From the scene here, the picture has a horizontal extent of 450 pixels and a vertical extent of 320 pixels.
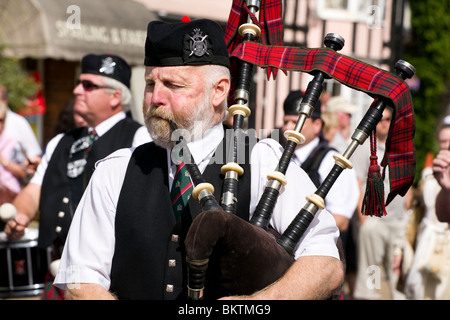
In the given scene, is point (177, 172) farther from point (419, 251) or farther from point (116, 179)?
point (419, 251)

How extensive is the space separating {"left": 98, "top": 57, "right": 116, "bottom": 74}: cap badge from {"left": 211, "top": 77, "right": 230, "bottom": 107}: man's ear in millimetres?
2144

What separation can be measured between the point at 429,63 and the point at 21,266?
11269mm

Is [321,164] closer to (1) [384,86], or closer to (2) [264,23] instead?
(2) [264,23]

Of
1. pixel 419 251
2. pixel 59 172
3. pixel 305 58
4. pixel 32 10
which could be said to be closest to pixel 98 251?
pixel 305 58

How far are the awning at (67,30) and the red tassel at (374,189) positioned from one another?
6.77 m

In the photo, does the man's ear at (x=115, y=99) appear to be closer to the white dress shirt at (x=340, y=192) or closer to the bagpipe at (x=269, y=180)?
the white dress shirt at (x=340, y=192)

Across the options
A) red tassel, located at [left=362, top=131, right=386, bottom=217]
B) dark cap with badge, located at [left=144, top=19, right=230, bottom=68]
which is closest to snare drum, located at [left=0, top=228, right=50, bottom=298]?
dark cap with badge, located at [left=144, top=19, right=230, bottom=68]

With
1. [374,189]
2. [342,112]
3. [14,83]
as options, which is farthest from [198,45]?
[14,83]

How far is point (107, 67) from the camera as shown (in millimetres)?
4645

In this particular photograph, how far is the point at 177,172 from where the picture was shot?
2.55 metres

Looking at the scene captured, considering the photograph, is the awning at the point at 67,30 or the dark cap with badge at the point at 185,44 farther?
the awning at the point at 67,30

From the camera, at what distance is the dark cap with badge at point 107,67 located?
15.2ft

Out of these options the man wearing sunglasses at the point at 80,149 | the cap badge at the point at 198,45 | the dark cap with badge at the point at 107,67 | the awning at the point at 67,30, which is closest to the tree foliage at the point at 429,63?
the awning at the point at 67,30

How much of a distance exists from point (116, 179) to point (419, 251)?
12.6 feet
